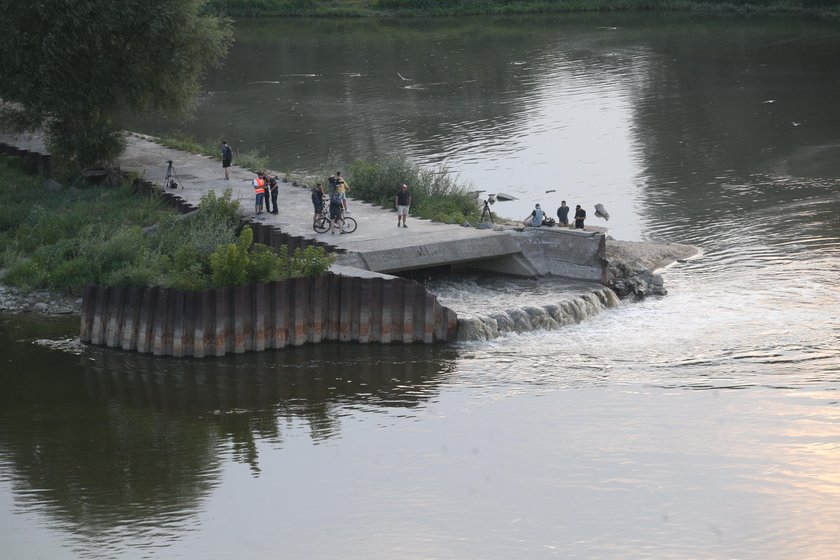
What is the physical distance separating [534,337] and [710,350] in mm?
5364

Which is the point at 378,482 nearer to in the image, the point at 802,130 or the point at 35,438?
the point at 35,438

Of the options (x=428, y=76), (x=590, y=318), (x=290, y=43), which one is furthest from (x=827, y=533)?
(x=290, y=43)

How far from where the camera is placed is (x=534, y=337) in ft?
129

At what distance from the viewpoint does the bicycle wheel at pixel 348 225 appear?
4497 cm

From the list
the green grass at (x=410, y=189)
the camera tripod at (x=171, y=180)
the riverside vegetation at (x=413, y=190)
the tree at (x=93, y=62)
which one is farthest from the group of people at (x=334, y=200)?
the tree at (x=93, y=62)

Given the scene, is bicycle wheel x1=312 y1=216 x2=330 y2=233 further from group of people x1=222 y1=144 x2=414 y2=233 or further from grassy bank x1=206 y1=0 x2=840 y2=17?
grassy bank x1=206 y1=0 x2=840 y2=17

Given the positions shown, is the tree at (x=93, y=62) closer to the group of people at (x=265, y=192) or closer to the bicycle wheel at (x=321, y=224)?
the group of people at (x=265, y=192)

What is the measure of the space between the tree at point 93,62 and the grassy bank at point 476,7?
63.1 m

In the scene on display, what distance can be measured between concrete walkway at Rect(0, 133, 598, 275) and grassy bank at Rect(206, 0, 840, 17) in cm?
6831

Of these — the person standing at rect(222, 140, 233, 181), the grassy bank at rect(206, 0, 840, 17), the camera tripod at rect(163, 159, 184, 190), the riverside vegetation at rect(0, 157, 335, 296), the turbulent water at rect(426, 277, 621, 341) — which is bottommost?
the turbulent water at rect(426, 277, 621, 341)

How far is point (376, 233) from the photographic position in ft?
148

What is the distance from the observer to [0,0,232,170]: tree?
52938 millimetres

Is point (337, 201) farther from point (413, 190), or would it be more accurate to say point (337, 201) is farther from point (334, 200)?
point (413, 190)

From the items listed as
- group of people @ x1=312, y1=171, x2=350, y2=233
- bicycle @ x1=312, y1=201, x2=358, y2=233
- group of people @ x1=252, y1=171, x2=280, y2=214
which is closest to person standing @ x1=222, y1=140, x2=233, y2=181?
group of people @ x1=252, y1=171, x2=280, y2=214
